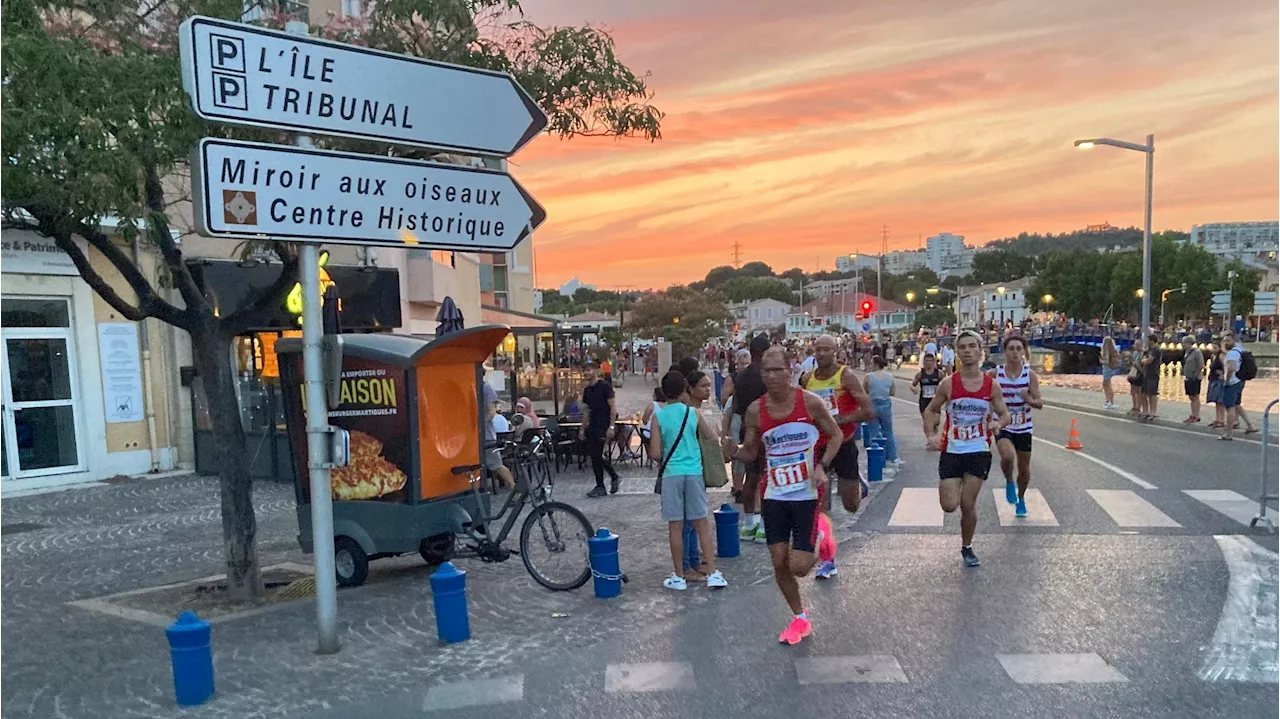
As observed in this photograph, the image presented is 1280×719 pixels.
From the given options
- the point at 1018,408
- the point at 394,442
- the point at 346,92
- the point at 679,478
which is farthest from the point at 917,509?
the point at 346,92

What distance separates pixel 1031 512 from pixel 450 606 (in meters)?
6.34

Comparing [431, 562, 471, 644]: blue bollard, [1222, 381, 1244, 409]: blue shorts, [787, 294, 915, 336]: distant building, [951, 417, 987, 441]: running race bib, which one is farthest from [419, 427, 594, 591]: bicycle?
[787, 294, 915, 336]: distant building

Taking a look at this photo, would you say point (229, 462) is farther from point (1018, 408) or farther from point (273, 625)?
point (1018, 408)

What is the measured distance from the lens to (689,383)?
7.41 meters

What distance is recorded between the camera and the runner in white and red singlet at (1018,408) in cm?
884

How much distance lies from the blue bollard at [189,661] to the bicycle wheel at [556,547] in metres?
2.57

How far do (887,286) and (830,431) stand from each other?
153 m

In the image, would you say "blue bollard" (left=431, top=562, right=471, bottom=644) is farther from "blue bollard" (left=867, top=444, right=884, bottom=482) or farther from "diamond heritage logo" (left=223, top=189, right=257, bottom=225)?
"blue bollard" (left=867, top=444, right=884, bottom=482)

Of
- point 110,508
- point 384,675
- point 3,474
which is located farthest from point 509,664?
point 3,474

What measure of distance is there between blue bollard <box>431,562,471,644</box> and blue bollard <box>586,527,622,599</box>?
1.17m

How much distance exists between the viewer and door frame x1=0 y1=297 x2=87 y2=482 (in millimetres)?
12898

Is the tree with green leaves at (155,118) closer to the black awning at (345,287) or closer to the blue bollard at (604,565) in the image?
the blue bollard at (604,565)

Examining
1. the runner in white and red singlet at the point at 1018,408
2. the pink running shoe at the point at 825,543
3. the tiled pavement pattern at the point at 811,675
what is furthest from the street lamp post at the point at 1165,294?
the tiled pavement pattern at the point at 811,675

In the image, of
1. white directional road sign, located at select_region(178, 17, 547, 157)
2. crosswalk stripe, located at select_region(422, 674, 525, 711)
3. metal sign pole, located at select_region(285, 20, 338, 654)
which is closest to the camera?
crosswalk stripe, located at select_region(422, 674, 525, 711)
